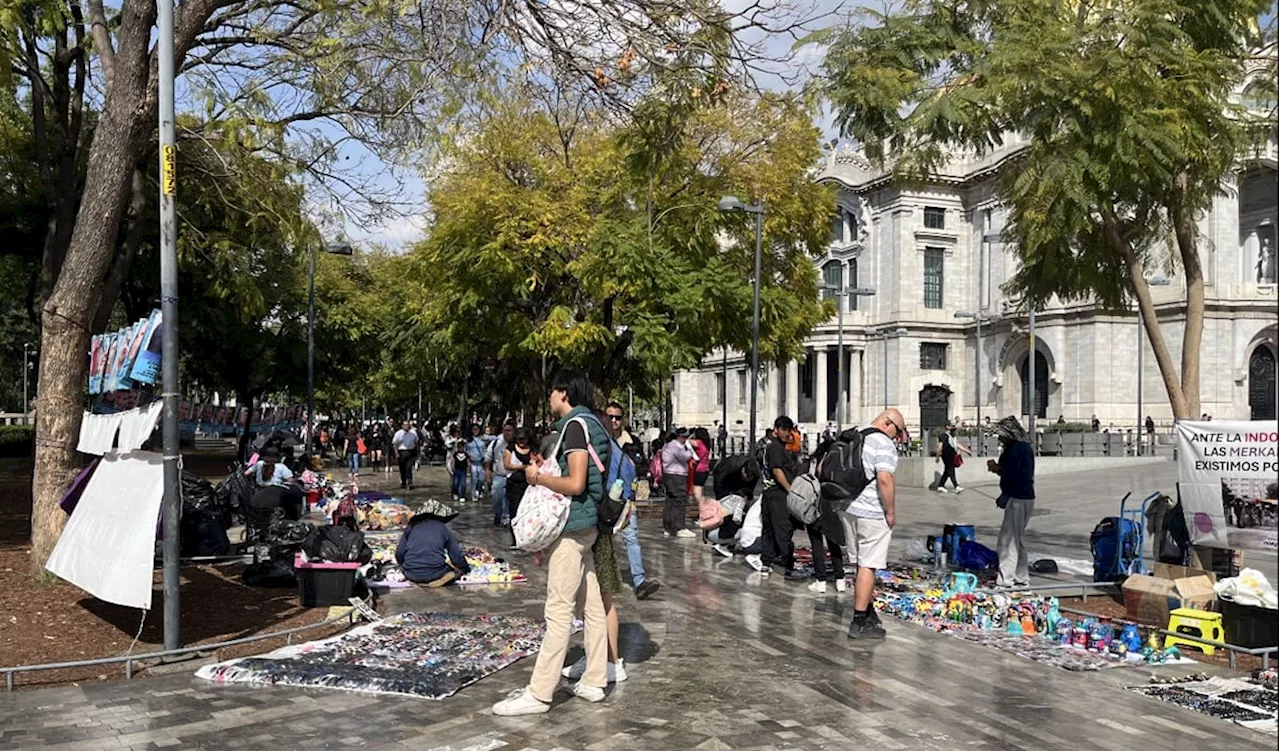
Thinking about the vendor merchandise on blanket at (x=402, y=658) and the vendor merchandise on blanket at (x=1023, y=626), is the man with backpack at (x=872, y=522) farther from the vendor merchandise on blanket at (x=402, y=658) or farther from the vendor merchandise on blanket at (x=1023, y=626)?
the vendor merchandise on blanket at (x=402, y=658)

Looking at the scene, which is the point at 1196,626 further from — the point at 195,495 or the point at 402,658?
the point at 195,495

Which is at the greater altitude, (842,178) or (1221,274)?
(842,178)

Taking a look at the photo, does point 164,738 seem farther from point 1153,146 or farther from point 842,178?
point 842,178

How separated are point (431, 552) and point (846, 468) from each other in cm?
426

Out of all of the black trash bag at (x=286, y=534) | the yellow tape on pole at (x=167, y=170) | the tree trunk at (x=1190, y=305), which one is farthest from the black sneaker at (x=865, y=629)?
the yellow tape on pole at (x=167, y=170)

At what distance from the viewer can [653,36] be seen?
9617 mm

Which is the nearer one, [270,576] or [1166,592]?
[1166,592]

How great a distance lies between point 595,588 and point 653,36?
5245mm

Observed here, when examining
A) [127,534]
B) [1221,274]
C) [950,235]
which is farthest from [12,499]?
[950,235]

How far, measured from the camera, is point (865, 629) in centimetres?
844

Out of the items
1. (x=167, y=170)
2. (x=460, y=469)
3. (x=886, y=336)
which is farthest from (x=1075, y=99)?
(x=886, y=336)

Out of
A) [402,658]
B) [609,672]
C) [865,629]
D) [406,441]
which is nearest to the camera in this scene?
[609,672]

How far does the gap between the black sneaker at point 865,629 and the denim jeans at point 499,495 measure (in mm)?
9240

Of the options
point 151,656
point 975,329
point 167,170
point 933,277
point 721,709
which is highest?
point 933,277
